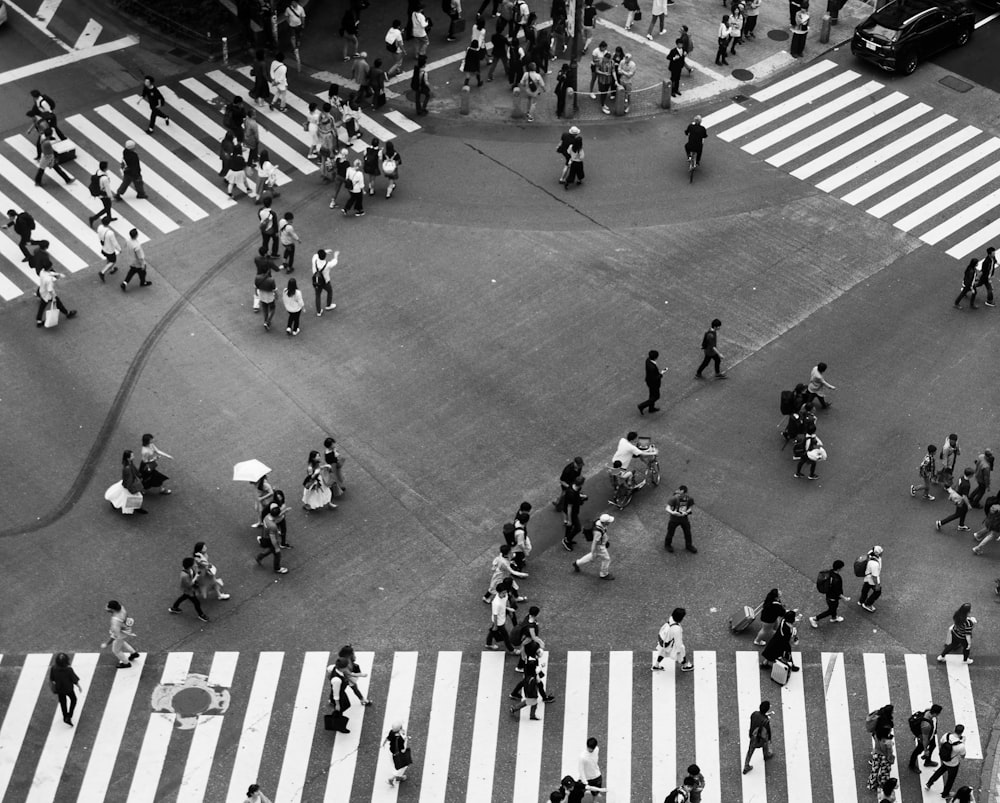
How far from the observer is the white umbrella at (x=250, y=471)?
28.3m

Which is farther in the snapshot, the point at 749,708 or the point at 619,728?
the point at 749,708

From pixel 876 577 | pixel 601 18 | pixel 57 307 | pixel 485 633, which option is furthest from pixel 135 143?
pixel 876 577

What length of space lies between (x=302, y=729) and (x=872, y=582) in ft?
35.4

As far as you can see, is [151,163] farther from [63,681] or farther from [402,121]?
[63,681]

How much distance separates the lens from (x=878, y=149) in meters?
41.3

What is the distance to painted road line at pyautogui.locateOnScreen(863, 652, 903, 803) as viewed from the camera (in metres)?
26.2

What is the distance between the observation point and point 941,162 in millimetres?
40844

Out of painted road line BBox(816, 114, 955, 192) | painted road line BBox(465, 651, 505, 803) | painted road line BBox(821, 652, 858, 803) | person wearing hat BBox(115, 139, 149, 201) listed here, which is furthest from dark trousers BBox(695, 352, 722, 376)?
person wearing hat BBox(115, 139, 149, 201)

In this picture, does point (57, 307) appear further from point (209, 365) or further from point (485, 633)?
point (485, 633)

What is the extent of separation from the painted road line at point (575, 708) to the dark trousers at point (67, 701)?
8.49m

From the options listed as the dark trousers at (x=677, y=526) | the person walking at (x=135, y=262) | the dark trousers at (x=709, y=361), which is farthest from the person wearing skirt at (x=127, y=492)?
the dark trousers at (x=709, y=361)

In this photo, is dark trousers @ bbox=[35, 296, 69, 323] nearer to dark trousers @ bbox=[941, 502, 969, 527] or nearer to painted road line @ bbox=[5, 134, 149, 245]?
painted road line @ bbox=[5, 134, 149, 245]

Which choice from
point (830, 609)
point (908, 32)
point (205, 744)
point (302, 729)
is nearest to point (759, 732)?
point (830, 609)

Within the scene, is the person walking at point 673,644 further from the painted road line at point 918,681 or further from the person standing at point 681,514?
the painted road line at point 918,681
